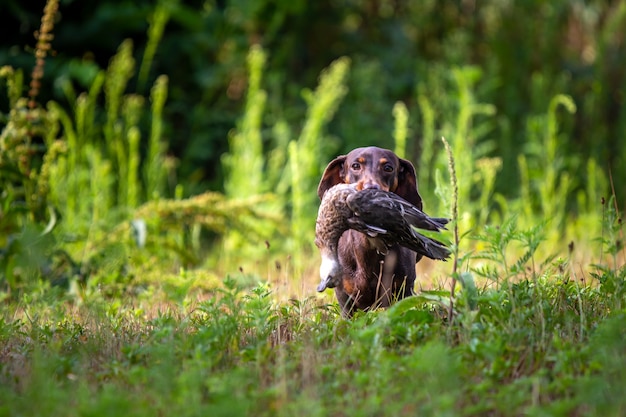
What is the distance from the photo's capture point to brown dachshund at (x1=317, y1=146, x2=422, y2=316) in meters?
4.07

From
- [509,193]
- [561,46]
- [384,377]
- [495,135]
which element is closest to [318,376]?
[384,377]

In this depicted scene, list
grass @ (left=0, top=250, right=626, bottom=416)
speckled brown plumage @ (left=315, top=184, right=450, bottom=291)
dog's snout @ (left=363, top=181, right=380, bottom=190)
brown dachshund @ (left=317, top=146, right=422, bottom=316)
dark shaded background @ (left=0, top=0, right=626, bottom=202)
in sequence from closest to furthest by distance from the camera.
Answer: grass @ (left=0, top=250, right=626, bottom=416)
speckled brown plumage @ (left=315, top=184, right=450, bottom=291)
dog's snout @ (left=363, top=181, right=380, bottom=190)
brown dachshund @ (left=317, top=146, right=422, bottom=316)
dark shaded background @ (left=0, top=0, right=626, bottom=202)

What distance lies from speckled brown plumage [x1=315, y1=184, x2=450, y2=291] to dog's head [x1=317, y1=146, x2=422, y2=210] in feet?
0.66

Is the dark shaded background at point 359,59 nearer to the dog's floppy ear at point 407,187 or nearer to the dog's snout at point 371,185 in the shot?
the dog's floppy ear at point 407,187

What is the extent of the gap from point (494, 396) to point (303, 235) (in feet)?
13.3

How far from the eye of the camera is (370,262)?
4.07m

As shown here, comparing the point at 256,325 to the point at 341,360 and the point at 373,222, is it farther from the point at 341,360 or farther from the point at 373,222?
the point at 373,222

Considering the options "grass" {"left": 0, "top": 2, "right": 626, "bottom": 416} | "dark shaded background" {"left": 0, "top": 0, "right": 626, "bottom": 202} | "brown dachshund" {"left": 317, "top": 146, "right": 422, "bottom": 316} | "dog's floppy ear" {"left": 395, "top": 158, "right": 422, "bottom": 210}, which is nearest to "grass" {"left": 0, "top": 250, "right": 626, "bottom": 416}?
"grass" {"left": 0, "top": 2, "right": 626, "bottom": 416}

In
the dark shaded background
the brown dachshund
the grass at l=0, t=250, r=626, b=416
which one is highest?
the dark shaded background

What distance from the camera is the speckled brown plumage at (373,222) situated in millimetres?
3635

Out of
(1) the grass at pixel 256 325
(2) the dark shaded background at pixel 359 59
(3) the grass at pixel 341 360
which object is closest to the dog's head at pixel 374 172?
(1) the grass at pixel 256 325

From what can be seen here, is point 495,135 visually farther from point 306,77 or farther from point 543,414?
point 543,414

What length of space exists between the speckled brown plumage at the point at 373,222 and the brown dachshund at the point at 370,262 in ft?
0.37

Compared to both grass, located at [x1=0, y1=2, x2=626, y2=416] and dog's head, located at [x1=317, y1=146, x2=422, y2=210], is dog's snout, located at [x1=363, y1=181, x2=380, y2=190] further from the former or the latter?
grass, located at [x1=0, y1=2, x2=626, y2=416]
